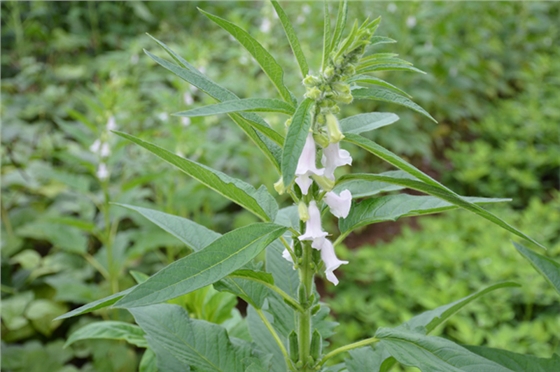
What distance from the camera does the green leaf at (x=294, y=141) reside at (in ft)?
1.88

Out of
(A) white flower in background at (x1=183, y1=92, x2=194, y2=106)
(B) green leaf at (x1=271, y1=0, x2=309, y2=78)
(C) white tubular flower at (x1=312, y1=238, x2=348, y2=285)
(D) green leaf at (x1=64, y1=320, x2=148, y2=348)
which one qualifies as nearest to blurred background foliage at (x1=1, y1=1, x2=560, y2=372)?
(A) white flower in background at (x1=183, y1=92, x2=194, y2=106)

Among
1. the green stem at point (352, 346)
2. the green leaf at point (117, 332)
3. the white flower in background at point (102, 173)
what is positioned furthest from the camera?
the white flower in background at point (102, 173)

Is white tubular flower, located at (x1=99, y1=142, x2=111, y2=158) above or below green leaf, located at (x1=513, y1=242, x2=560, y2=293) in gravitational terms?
below

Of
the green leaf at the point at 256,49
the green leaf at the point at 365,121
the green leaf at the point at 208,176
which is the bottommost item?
the green leaf at the point at 208,176

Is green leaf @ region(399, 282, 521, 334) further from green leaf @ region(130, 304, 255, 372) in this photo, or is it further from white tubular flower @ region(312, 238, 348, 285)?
green leaf @ region(130, 304, 255, 372)

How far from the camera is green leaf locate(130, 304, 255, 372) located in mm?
801

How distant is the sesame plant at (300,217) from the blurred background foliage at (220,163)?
24 cm

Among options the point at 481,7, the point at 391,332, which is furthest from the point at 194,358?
the point at 481,7

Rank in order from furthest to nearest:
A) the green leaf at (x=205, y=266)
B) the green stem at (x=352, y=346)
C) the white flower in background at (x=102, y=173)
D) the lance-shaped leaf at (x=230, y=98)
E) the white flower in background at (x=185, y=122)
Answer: the white flower in background at (x=185, y=122), the white flower in background at (x=102, y=173), the green stem at (x=352, y=346), the lance-shaped leaf at (x=230, y=98), the green leaf at (x=205, y=266)

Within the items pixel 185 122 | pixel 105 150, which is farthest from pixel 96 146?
pixel 185 122

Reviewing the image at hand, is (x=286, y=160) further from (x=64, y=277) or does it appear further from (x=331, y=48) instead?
(x=64, y=277)

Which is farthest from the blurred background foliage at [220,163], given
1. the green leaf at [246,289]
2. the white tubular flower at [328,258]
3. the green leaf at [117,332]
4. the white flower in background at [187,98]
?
the white tubular flower at [328,258]

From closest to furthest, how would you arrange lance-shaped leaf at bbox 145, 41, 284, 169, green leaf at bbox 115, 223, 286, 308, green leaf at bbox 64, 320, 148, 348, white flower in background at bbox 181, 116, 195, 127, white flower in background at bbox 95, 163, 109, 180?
1. green leaf at bbox 115, 223, 286, 308
2. lance-shaped leaf at bbox 145, 41, 284, 169
3. green leaf at bbox 64, 320, 148, 348
4. white flower in background at bbox 95, 163, 109, 180
5. white flower in background at bbox 181, 116, 195, 127

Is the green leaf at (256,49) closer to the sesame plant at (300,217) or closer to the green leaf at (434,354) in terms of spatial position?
the sesame plant at (300,217)
